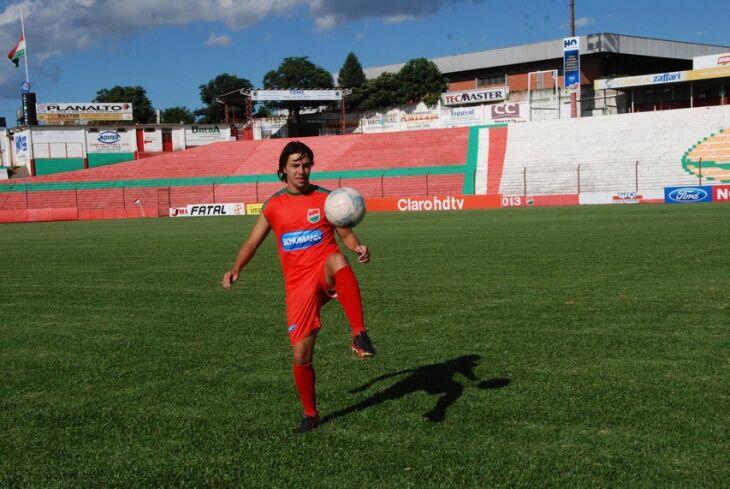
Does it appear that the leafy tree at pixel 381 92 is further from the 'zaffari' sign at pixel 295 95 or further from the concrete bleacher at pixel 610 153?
the concrete bleacher at pixel 610 153

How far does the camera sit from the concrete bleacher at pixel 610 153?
47.3m

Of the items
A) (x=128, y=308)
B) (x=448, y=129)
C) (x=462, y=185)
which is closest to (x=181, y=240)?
(x=128, y=308)

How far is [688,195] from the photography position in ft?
132

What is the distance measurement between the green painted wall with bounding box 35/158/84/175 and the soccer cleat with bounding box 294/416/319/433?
7275cm

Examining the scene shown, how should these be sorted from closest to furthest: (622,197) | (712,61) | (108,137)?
(622,197) → (712,61) → (108,137)

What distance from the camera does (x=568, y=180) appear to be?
163 ft

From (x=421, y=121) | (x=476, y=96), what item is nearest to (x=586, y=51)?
(x=476, y=96)

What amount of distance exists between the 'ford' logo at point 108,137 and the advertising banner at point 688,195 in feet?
179

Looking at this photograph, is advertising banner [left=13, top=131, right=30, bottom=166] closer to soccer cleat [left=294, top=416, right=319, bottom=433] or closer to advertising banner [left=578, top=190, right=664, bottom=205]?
advertising banner [left=578, top=190, right=664, bottom=205]

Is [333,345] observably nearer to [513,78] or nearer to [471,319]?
[471,319]

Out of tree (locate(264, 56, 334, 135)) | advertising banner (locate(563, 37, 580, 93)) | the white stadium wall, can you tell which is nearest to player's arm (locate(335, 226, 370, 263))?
the white stadium wall

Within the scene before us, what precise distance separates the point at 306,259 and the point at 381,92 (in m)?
81.2

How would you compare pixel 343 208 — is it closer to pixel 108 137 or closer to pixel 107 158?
pixel 107 158

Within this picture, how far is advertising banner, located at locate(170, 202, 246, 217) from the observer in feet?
165
